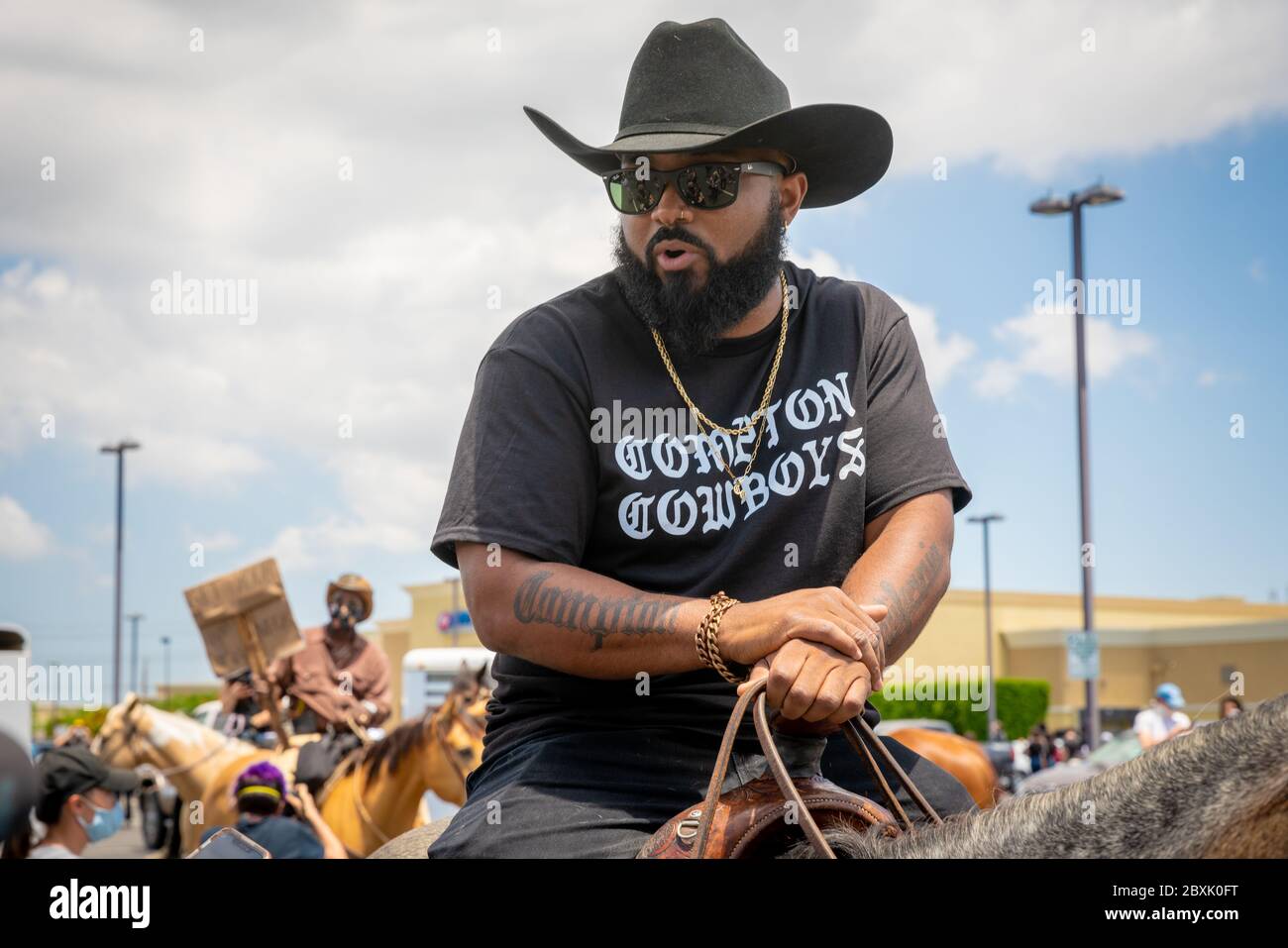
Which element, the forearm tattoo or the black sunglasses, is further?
the black sunglasses

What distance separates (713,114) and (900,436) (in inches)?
29.2

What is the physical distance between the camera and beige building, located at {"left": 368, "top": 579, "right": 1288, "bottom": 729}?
45094 millimetres

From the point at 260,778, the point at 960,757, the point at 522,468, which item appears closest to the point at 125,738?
the point at 260,778

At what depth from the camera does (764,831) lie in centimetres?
202

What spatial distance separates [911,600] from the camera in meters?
2.39

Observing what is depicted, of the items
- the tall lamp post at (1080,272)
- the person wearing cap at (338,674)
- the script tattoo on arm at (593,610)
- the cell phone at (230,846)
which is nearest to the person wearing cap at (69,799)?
the cell phone at (230,846)

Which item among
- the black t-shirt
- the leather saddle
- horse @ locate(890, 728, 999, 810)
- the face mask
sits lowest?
horse @ locate(890, 728, 999, 810)

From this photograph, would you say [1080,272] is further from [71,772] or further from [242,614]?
Answer: [71,772]

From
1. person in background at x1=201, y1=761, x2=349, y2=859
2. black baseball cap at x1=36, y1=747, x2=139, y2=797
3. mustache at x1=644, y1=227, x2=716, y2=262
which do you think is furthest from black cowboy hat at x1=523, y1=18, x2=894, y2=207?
person in background at x1=201, y1=761, x2=349, y2=859

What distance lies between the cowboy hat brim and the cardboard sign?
810 centimetres

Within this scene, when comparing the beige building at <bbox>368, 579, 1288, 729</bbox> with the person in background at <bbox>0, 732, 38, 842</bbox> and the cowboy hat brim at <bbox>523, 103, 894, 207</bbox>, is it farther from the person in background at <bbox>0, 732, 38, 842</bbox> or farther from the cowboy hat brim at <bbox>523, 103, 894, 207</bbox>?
the person in background at <bbox>0, 732, 38, 842</bbox>
